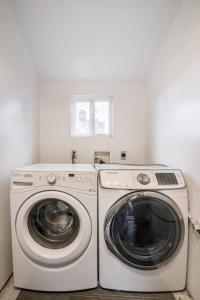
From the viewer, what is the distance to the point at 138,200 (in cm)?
124

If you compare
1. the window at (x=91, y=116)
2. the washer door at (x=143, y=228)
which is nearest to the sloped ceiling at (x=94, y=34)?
the window at (x=91, y=116)

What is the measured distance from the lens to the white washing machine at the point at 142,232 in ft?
4.08

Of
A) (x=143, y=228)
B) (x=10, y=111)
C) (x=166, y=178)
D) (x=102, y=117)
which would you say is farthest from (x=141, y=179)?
(x=102, y=117)

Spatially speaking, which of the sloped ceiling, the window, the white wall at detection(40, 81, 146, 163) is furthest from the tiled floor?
the sloped ceiling

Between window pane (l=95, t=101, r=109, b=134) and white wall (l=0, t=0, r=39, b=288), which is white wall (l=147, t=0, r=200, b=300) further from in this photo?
white wall (l=0, t=0, r=39, b=288)

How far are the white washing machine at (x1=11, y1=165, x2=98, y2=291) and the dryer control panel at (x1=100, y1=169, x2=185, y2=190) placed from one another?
11 centimetres

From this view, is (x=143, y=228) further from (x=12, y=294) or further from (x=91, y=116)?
(x=91, y=116)

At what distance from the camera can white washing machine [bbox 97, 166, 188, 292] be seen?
1.24 metres

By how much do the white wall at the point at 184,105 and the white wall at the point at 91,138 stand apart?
52cm

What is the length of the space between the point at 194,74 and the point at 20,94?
146cm

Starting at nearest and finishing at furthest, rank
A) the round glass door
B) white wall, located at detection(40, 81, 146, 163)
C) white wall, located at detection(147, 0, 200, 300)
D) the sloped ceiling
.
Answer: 1. white wall, located at detection(147, 0, 200, 300)
2. the round glass door
3. the sloped ceiling
4. white wall, located at detection(40, 81, 146, 163)

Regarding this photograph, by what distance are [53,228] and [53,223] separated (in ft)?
0.12

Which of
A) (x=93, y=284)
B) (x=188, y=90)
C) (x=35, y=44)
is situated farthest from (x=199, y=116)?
(x=35, y=44)

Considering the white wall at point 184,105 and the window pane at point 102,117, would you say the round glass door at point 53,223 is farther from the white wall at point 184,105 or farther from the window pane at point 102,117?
the window pane at point 102,117
